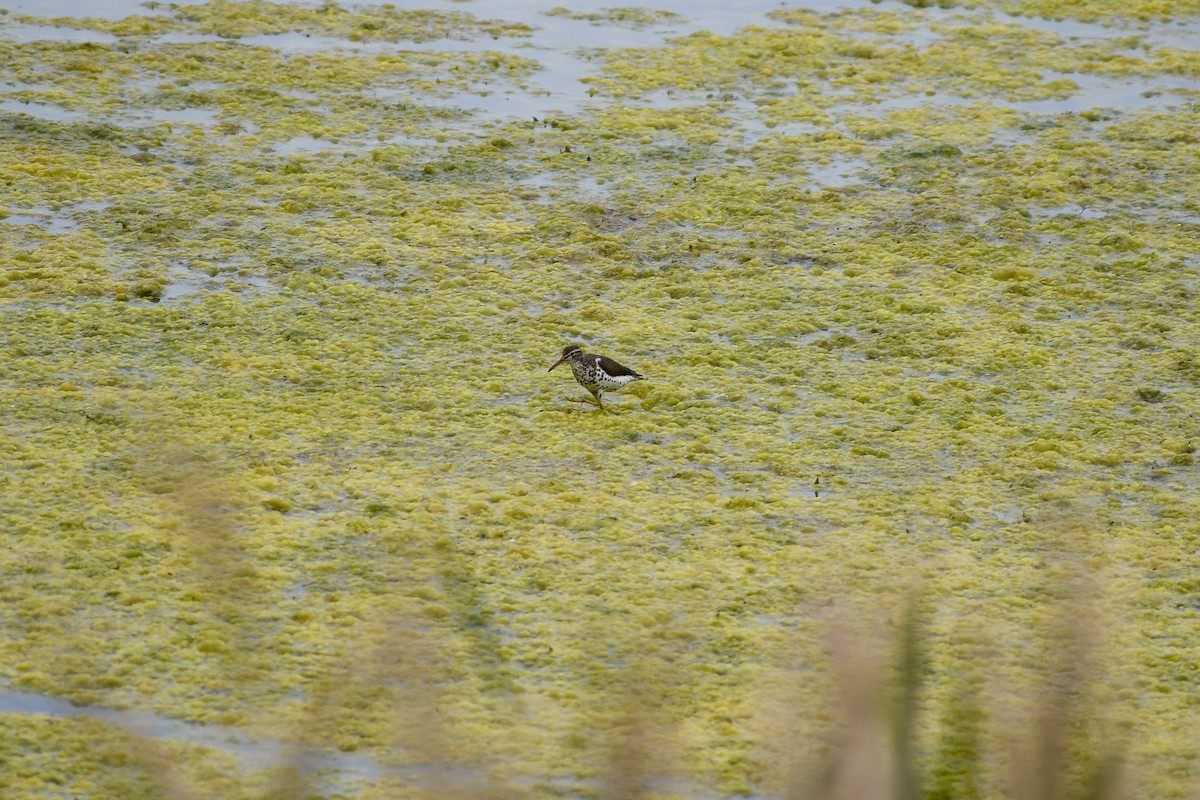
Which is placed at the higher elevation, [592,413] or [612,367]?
[612,367]

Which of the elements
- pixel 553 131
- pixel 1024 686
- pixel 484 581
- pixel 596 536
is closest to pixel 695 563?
pixel 596 536

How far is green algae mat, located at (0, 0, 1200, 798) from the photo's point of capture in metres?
3.67

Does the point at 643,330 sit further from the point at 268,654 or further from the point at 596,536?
the point at 268,654

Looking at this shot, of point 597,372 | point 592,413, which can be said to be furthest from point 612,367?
point 592,413

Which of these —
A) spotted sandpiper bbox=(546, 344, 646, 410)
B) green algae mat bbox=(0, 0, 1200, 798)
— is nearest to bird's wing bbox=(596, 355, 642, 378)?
spotted sandpiper bbox=(546, 344, 646, 410)

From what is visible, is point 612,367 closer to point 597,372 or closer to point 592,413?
point 597,372

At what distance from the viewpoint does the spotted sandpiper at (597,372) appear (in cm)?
551

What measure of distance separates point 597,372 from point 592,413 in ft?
0.75

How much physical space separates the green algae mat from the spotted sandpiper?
6.9 inches

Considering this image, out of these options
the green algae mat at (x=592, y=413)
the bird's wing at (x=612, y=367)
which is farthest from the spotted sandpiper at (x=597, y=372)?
the green algae mat at (x=592, y=413)

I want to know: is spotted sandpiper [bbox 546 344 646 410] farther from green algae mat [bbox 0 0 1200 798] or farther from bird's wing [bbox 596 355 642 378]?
green algae mat [bbox 0 0 1200 798]

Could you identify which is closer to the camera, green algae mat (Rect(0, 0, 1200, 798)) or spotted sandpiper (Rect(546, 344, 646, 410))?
green algae mat (Rect(0, 0, 1200, 798))

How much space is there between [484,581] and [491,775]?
3.19 feet

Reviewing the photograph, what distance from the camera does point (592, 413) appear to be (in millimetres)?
5676
